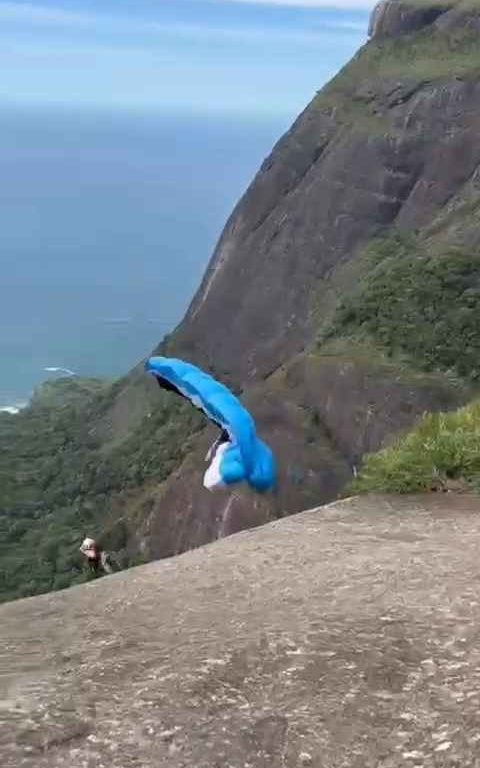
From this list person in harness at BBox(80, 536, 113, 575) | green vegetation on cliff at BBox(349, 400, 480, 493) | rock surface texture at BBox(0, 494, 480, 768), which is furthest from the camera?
person in harness at BBox(80, 536, 113, 575)

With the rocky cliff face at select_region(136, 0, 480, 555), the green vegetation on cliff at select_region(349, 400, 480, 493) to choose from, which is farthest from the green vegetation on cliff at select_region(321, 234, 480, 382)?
the green vegetation on cliff at select_region(349, 400, 480, 493)

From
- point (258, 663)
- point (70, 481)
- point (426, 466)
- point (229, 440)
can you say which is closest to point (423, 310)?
point (70, 481)

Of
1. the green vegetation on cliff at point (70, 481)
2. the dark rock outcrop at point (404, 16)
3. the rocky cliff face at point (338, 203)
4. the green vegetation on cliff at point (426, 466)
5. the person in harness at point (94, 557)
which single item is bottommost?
the green vegetation on cliff at point (70, 481)

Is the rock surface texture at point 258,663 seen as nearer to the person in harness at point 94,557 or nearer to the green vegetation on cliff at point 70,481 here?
the person in harness at point 94,557

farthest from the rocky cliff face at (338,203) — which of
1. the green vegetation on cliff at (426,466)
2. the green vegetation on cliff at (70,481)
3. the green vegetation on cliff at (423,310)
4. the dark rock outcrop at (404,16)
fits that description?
the green vegetation on cliff at (426,466)

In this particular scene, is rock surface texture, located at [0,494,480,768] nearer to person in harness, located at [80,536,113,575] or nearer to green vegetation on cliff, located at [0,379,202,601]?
person in harness, located at [80,536,113,575]
